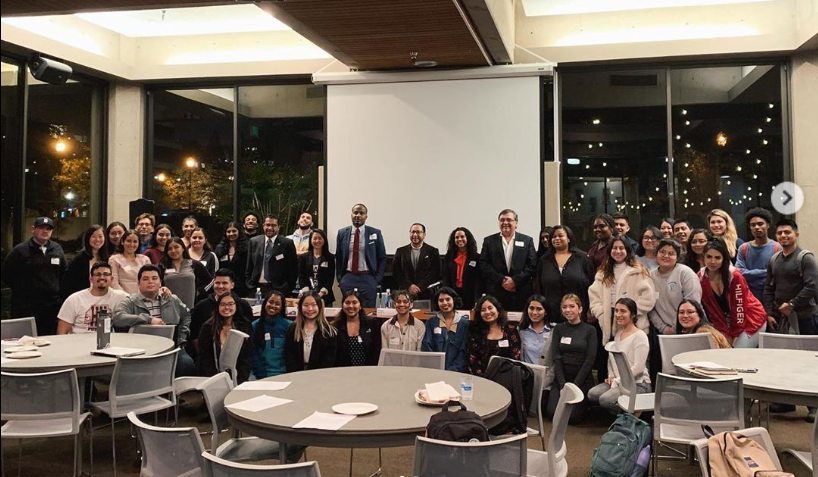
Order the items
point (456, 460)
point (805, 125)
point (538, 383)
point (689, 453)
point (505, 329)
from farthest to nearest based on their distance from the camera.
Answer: point (805, 125), point (505, 329), point (689, 453), point (538, 383), point (456, 460)

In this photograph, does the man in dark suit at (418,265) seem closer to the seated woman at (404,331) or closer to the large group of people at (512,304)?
the large group of people at (512,304)

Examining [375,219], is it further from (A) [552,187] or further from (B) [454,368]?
(B) [454,368]

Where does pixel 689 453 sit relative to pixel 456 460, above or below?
below

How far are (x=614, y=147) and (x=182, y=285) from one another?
17.6 feet

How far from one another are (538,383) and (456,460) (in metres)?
1.43

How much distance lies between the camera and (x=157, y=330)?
5023mm

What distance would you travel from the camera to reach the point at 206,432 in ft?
16.2

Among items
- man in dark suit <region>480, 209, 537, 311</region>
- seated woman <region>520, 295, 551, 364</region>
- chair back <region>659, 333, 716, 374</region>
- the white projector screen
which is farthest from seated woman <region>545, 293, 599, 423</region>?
the white projector screen

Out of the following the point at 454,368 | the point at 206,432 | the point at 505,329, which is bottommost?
the point at 206,432

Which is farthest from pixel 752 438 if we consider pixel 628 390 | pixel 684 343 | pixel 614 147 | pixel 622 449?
pixel 614 147

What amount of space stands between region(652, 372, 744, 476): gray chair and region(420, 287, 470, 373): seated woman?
74.2 inches

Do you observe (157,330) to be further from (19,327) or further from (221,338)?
(19,327)

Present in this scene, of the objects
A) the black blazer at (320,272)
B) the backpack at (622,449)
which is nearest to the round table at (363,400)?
the backpack at (622,449)

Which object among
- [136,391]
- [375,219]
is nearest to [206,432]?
[136,391]
